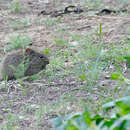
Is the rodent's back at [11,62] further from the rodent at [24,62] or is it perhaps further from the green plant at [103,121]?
the green plant at [103,121]

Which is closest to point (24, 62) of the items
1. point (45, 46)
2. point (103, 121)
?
point (45, 46)

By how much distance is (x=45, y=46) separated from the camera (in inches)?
255

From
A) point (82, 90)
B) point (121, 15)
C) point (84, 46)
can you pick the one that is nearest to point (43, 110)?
point (82, 90)

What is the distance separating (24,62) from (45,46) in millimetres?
1248

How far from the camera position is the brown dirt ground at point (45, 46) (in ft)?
12.2

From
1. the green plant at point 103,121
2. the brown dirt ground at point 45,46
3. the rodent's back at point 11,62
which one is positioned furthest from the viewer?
the rodent's back at point 11,62

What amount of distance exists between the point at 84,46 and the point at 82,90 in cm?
149

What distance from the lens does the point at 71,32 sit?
7020mm

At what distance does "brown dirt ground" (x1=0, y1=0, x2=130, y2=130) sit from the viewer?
3.72 meters

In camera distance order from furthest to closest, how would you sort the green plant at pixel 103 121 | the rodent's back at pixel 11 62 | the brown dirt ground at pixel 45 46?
the rodent's back at pixel 11 62 → the brown dirt ground at pixel 45 46 → the green plant at pixel 103 121

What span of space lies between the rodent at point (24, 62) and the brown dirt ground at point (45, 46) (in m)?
0.26

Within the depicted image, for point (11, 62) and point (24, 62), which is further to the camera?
point (24, 62)

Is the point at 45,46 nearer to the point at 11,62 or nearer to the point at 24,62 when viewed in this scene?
the point at 24,62

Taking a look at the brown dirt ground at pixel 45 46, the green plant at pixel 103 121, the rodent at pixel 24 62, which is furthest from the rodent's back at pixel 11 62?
the green plant at pixel 103 121
